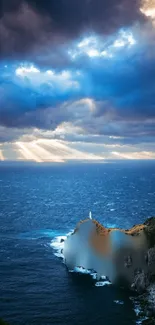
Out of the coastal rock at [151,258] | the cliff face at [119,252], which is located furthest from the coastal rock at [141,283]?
the coastal rock at [151,258]

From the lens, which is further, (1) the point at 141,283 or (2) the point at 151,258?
(2) the point at 151,258

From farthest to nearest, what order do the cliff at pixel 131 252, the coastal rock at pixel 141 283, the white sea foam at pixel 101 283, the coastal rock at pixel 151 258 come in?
the white sea foam at pixel 101 283 → the coastal rock at pixel 151 258 → the cliff at pixel 131 252 → the coastal rock at pixel 141 283

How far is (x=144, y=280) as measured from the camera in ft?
265

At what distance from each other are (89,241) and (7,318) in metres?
35.8

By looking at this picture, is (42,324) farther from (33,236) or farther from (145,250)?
(33,236)

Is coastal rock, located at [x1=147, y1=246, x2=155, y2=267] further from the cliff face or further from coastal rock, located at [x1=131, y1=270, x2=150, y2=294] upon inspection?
coastal rock, located at [x1=131, y1=270, x2=150, y2=294]

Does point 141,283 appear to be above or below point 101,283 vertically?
above

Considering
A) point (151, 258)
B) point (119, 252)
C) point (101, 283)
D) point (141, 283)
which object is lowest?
point (101, 283)

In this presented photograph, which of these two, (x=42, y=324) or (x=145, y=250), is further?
(x=145, y=250)

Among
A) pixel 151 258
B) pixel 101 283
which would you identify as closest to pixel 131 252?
pixel 151 258

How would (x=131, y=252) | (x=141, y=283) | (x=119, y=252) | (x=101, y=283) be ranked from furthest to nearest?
(x=119, y=252) → (x=131, y=252) → (x=101, y=283) → (x=141, y=283)

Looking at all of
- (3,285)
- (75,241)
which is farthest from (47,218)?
(3,285)

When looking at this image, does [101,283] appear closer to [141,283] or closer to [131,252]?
[141,283]

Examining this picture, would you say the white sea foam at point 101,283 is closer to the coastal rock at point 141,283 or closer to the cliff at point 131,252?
the cliff at point 131,252
